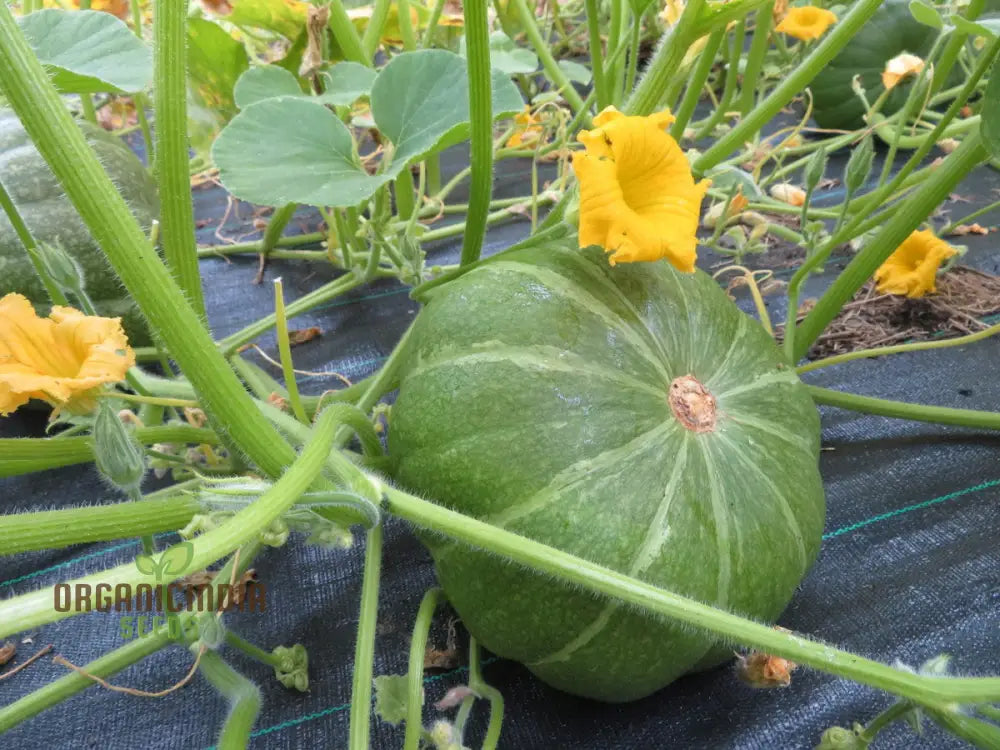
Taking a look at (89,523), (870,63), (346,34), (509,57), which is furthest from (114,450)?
(870,63)

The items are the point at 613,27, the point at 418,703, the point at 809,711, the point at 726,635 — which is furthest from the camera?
the point at 613,27

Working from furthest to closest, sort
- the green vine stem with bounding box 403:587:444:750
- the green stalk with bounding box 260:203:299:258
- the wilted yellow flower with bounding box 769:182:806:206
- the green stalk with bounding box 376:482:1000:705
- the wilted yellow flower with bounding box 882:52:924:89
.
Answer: the wilted yellow flower with bounding box 769:182:806:206
the green stalk with bounding box 260:203:299:258
the wilted yellow flower with bounding box 882:52:924:89
the green vine stem with bounding box 403:587:444:750
the green stalk with bounding box 376:482:1000:705

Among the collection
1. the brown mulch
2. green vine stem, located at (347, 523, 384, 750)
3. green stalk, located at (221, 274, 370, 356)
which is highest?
green stalk, located at (221, 274, 370, 356)

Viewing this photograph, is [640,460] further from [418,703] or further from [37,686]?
[37,686]

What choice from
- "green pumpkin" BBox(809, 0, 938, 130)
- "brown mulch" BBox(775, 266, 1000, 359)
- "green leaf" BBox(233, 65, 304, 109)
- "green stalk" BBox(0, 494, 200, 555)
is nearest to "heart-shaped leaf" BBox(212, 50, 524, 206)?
"green leaf" BBox(233, 65, 304, 109)

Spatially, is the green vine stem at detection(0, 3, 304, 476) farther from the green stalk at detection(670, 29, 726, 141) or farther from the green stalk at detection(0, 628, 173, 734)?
the green stalk at detection(670, 29, 726, 141)

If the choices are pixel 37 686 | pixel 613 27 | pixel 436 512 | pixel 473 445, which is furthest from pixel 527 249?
pixel 37 686
